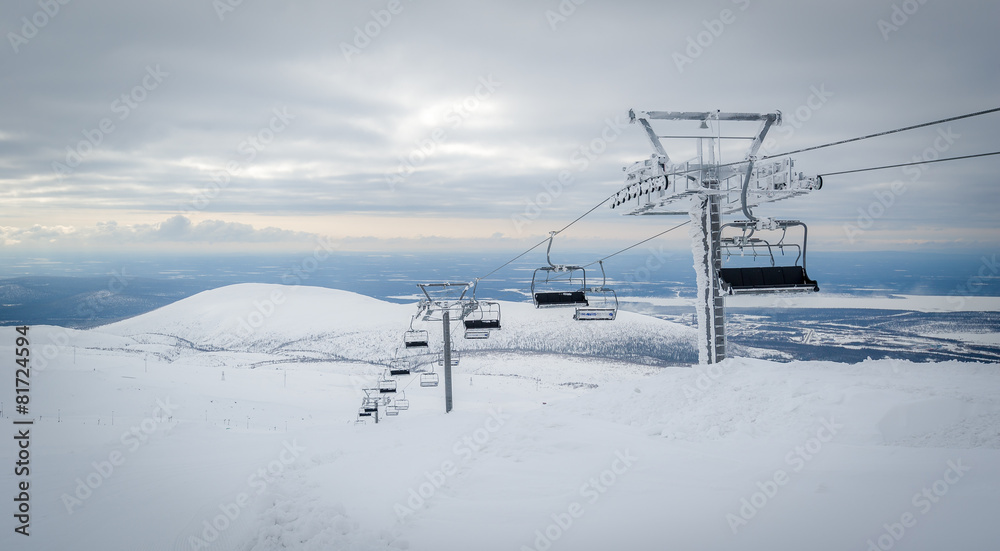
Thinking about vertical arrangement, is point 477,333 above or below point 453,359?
above

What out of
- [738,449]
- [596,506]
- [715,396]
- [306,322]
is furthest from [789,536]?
[306,322]

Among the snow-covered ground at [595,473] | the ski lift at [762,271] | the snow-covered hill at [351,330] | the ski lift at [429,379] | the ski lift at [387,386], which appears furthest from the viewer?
the snow-covered hill at [351,330]

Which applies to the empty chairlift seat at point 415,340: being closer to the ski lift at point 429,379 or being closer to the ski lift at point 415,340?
the ski lift at point 415,340

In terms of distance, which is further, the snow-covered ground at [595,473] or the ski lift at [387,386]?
the ski lift at [387,386]

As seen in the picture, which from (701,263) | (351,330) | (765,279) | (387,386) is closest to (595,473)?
(765,279)

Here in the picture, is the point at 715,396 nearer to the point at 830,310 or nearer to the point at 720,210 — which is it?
the point at 720,210

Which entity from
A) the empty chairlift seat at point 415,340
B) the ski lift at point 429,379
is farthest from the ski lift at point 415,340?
the ski lift at point 429,379

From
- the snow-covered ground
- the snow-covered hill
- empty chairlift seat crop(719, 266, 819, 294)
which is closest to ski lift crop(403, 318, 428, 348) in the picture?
the snow-covered ground

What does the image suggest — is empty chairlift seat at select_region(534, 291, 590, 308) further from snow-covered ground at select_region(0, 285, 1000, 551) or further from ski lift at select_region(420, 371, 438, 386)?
ski lift at select_region(420, 371, 438, 386)

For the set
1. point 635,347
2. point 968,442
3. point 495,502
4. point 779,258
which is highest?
point 779,258

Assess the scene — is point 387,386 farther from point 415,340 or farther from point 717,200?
point 717,200

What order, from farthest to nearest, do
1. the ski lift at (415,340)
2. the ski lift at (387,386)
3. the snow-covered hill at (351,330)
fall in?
the snow-covered hill at (351,330), the ski lift at (387,386), the ski lift at (415,340)
